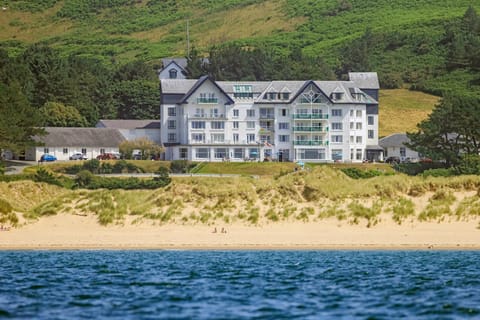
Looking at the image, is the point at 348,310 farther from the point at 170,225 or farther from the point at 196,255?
the point at 170,225

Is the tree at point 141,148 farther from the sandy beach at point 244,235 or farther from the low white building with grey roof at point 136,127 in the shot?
the sandy beach at point 244,235

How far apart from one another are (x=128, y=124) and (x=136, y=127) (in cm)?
216

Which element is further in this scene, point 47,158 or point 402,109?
point 402,109

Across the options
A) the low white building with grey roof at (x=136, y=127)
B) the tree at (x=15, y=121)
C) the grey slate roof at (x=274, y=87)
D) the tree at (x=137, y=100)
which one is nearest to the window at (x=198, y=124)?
the grey slate roof at (x=274, y=87)

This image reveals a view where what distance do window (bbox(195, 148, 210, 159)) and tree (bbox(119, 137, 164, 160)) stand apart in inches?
172

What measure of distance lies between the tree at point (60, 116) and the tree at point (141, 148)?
11.2 meters

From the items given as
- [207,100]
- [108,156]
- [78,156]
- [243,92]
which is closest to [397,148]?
[243,92]

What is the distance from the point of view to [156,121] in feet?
460

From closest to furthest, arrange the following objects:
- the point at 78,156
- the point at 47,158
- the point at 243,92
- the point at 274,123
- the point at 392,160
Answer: the point at 47,158
the point at 78,156
the point at 392,160
the point at 274,123
the point at 243,92

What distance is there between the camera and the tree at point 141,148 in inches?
4865

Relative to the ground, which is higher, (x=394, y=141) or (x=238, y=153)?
(x=394, y=141)

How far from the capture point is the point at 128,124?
139375 mm

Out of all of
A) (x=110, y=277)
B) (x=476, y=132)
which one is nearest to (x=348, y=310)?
(x=110, y=277)

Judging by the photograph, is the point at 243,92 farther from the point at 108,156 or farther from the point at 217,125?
the point at 108,156
